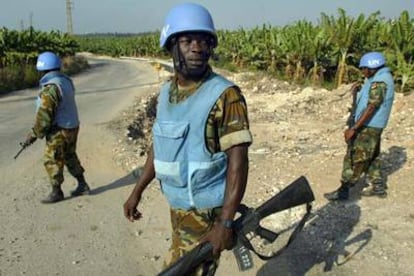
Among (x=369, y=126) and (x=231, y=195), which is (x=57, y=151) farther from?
(x=231, y=195)

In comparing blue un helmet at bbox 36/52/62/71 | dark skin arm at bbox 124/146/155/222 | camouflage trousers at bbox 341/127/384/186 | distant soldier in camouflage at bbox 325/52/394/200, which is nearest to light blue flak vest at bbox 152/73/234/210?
dark skin arm at bbox 124/146/155/222

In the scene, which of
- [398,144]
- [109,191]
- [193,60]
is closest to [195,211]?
[193,60]

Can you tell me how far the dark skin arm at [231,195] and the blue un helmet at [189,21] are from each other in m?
0.57

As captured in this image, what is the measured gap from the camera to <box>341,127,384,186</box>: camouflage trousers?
5.72 metres

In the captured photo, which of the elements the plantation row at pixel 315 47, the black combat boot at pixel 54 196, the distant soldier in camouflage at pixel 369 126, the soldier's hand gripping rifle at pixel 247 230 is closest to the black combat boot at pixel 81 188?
the black combat boot at pixel 54 196

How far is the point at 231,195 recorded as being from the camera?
2.30m

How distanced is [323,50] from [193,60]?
691 inches

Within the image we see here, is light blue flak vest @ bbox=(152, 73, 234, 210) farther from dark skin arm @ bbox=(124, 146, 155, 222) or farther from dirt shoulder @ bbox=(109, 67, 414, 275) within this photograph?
dirt shoulder @ bbox=(109, 67, 414, 275)

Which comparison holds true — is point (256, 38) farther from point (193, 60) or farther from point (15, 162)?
point (193, 60)

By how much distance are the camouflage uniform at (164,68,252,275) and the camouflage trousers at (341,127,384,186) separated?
3.66 metres

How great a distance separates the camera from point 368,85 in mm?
5566

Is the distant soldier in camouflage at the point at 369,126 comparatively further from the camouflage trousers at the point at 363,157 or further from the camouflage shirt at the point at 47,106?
the camouflage shirt at the point at 47,106

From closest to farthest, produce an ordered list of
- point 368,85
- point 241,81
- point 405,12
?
point 368,85 → point 405,12 → point 241,81

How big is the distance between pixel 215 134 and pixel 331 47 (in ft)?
57.3
